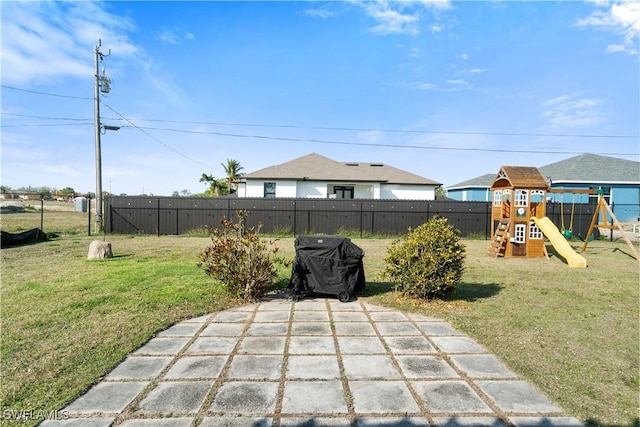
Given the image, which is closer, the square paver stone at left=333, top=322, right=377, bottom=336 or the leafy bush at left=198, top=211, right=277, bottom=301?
the square paver stone at left=333, top=322, right=377, bottom=336

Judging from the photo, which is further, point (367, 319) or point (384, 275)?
point (384, 275)

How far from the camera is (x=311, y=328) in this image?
4020 millimetres

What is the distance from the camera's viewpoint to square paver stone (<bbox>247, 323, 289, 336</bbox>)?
381 cm

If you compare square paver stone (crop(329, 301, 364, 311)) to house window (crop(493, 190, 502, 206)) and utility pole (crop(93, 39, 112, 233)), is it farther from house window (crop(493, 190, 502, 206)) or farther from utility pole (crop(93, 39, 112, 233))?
utility pole (crop(93, 39, 112, 233))

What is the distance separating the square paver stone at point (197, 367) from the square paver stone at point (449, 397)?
5.63ft

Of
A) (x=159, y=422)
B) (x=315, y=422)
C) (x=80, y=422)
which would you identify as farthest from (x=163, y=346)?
(x=315, y=422)

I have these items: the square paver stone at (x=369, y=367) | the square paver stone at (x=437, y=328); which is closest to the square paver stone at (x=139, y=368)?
the square paver stone at (x=369, y=367)

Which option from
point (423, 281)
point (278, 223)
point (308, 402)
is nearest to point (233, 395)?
point (308, 402)

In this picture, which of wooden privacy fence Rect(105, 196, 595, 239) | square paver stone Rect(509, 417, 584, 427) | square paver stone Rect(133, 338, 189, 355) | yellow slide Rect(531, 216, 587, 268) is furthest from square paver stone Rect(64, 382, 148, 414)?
wooden privacy fence Rect(105, 196, 595, 239)

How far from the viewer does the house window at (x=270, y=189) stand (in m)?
22.2

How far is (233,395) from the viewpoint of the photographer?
8.16 ft

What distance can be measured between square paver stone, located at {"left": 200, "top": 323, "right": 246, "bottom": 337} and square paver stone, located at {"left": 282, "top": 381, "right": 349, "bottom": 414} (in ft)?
4.47

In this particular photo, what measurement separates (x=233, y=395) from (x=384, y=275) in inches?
137

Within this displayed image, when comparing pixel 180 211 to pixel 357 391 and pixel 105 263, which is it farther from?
pixel 357 391
